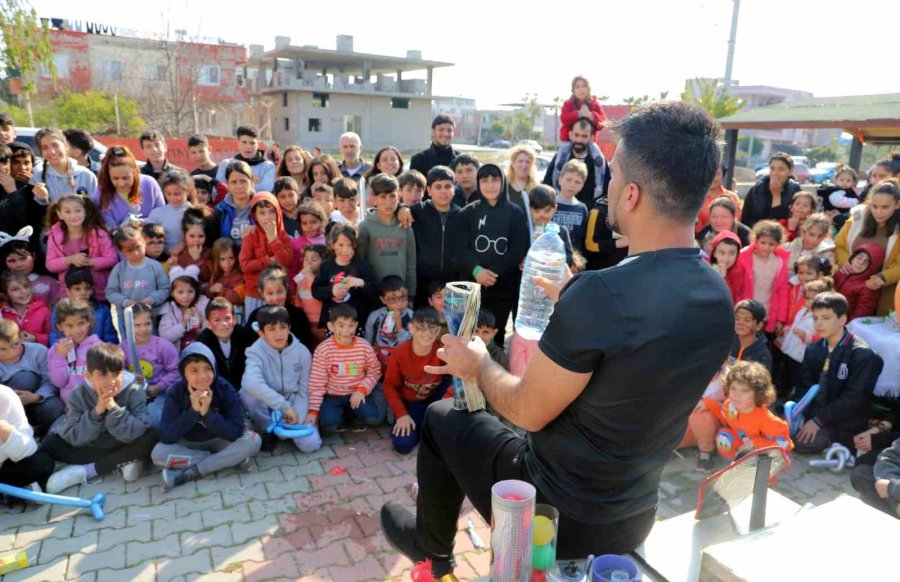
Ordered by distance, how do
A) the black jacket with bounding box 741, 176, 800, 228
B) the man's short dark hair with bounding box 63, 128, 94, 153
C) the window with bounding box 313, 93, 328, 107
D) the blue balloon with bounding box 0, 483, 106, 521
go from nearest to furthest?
1. the blue balloon with bounding box 0, 483, 106, 521
2. the man's short dark hair with bounding box 63, 128, 94, 153
3. the black jacket with bounding box 741, 176, 800, 228
4. the window with bounding box 313, 93, 328, 107

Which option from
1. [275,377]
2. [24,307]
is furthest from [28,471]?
[24,307]

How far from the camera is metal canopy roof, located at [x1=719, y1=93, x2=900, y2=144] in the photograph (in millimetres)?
10273

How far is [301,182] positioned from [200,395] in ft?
11.0

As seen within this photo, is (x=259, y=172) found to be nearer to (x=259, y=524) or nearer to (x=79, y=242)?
(x=79, y=242)

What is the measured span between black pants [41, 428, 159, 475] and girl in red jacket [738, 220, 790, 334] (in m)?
5.05

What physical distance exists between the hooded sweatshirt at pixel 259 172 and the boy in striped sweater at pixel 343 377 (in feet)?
7.36

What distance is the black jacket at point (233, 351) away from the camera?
15.0ft

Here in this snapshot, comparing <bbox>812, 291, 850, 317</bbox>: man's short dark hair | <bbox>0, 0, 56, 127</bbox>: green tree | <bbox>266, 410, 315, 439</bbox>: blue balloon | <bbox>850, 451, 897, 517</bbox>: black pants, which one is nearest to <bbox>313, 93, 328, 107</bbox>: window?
<bbox>0, 0, 56, 127</bbox>: green tree

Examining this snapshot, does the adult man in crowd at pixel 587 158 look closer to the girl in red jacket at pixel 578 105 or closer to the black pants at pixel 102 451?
the girl in red jacket at pixel 578 105

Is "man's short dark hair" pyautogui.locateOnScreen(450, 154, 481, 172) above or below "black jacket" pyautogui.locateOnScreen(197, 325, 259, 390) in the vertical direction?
above

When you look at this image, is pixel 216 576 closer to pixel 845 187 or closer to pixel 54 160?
pixel 54 160


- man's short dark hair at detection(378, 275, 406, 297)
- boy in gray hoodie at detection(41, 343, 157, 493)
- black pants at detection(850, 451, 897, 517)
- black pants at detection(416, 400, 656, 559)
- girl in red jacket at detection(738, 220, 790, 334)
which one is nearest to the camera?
black pants at detection(416, 400, 656, 559)

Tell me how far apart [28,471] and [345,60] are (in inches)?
1692

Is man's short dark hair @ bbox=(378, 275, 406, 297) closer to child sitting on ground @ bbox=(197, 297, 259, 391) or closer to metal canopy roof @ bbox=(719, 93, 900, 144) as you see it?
child sitting on ground @ bbox=(197, 297, 259, 391)
